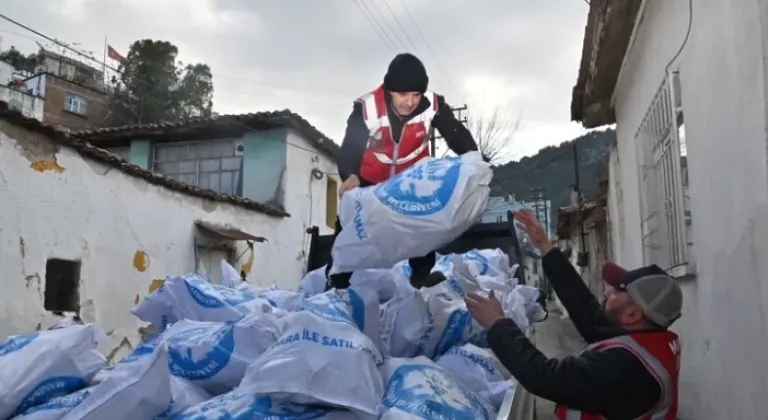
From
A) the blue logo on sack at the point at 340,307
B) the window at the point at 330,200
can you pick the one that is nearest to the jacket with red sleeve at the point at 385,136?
the blue logo on sack at the point at 340,307

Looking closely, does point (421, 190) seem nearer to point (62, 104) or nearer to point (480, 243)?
point (480, 243)

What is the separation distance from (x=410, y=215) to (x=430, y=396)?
0.59 metres

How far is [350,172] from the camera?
9.19ft

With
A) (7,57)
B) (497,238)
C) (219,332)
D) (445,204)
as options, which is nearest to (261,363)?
(219,332)

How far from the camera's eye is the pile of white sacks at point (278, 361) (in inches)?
63.7

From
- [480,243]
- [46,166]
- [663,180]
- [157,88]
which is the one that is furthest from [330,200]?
[157,88]

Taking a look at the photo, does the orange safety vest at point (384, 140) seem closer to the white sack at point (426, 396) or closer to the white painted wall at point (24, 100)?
the white sack at point (426, 396)

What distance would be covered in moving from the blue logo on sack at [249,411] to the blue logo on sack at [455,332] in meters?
0.84

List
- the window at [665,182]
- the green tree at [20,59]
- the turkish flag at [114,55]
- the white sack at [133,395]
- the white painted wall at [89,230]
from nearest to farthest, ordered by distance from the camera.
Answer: the white sack at [133,395], the window at [665,182], the white painted wall at [89,230], the turkish flag at [114,55], the green tree at [20,59]

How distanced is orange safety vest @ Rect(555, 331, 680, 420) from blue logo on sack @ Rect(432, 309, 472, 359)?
0.58m

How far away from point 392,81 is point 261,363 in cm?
144

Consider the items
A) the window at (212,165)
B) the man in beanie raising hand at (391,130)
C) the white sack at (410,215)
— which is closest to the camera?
the white sack at (410,215)

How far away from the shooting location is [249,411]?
5.25 ft

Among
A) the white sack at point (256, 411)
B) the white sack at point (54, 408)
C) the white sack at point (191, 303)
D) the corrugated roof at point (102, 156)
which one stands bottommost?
the white sack at point (54, 408)
